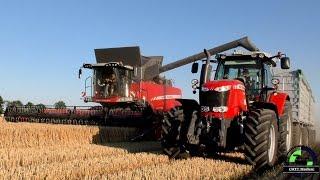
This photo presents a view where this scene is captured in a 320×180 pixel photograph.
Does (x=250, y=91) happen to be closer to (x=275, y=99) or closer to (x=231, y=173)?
(x=275, y=99)

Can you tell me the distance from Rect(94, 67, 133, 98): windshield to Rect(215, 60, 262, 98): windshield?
715cm

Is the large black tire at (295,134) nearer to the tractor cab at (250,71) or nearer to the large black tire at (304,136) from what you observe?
the large black tire at (304,136)

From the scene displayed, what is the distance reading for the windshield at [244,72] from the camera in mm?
9820

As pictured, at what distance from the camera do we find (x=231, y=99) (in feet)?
29.0

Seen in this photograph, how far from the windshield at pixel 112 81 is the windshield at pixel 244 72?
7.15 m

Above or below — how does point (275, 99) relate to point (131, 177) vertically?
above

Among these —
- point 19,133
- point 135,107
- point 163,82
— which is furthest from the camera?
point 163,82

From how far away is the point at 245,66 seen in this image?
10078 millimetres

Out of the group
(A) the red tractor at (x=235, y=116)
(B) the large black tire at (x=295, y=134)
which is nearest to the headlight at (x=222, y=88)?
(A) the red tractor at (x=235, y=116)

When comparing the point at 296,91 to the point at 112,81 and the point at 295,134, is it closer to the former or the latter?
the point at 295,134

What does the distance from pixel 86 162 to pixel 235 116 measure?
2789mm

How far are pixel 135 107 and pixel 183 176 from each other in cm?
1027

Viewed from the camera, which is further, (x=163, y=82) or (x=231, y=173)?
(x=163, y=82)

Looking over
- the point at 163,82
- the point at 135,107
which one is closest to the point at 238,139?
the point at 135,107
